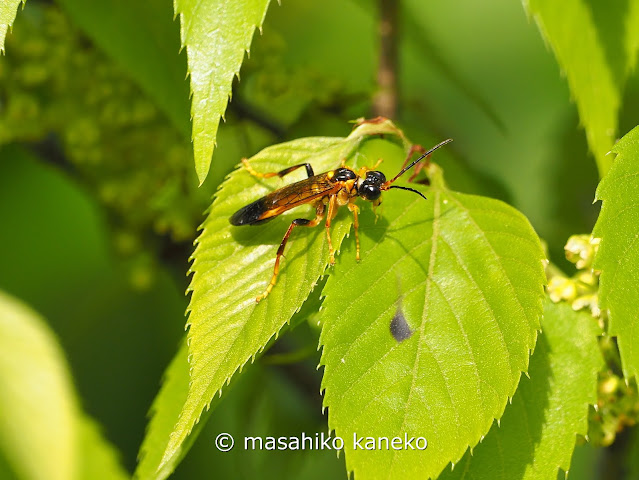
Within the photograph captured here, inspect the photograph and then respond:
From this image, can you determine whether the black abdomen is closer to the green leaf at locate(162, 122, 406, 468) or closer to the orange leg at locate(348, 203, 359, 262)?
the green leaf at locate(162, 122, 406, 468)

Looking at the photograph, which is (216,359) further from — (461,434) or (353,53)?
(353,53)

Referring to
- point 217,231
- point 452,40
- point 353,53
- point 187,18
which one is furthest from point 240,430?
point 452,40

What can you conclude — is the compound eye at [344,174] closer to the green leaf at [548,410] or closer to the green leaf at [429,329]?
the green leaf at [429,329]

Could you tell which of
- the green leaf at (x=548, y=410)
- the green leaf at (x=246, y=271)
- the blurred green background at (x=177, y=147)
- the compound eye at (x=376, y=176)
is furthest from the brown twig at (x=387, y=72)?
the green leaf at (x=548, y=410)

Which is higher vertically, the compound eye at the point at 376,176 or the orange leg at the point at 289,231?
the compound eye at the point at 376,176

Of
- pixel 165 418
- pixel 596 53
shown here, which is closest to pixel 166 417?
pixel 165 418

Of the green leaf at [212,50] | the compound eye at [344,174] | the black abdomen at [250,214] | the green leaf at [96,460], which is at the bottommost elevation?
the green leaf at [96,460]
